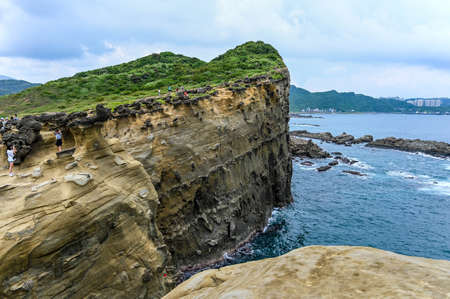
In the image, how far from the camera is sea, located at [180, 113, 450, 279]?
3769 centimetres

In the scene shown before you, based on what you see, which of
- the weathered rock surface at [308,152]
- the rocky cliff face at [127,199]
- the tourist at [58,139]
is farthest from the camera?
the weathered rock surface at [308,152]

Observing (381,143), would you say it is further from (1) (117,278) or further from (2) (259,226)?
(1) (117,278)

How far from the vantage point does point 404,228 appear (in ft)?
142

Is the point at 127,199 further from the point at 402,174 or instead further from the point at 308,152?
the point at 308,152

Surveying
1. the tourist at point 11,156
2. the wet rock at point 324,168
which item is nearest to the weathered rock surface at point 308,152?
the wet rock at point 324,168

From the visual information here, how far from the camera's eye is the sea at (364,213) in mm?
37688

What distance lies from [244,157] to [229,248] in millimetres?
12945

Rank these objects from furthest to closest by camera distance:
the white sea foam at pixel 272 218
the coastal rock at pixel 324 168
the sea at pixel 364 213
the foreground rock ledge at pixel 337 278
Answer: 1. the coastal rock at pixel 324 168
2. the white sea foam at pixel 272 218
3. the sea at pixel 364 213
4. the foreground rock ledge at pixel 337 278

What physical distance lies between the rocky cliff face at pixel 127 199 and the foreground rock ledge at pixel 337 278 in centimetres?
681

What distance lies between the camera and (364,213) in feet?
160

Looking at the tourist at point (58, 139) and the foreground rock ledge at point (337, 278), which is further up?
the tourist at point (58, 139)

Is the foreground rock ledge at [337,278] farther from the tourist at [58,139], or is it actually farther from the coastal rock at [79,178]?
the tourist at [58,139]

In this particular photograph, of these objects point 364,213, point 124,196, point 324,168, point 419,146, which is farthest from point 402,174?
point 124,196

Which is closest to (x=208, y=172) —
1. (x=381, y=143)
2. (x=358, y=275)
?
(x=358, y=275)
